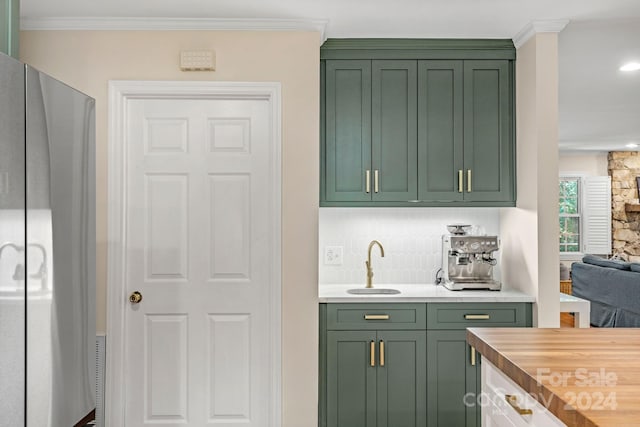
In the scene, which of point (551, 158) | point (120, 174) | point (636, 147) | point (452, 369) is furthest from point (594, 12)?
point (636, 147)

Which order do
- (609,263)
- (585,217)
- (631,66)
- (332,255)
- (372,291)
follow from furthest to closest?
(585,217), (609,263), (631,66), (332,255), (372,291)

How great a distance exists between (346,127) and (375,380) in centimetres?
154

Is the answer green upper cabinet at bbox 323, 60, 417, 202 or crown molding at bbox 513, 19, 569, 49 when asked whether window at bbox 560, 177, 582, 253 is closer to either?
crown molding at bbox 513, 19, 569, 49

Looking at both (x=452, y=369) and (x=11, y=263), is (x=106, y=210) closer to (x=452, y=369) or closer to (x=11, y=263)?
(x=11, y=263)

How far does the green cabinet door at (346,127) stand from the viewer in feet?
10.7

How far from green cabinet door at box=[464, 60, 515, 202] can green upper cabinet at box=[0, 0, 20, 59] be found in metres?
2.48

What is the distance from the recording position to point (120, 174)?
296 cm

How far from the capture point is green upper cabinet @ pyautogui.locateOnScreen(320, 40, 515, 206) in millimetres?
3256

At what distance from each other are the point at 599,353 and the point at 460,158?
199cm

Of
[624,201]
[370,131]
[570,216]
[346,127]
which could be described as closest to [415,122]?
[370,131]

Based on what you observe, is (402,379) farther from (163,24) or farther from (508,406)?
(163,24)

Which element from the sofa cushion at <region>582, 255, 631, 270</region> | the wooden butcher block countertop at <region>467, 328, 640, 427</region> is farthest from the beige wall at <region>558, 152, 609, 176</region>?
the wooden butcher block countertop at <region>467, 328, 640, 427</region>

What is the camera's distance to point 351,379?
118 inches

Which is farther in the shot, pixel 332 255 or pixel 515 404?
pixel 332 255
